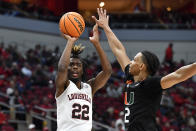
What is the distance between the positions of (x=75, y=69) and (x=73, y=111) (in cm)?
46

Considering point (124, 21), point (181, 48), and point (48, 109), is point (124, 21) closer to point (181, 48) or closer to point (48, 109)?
point (181, 48)

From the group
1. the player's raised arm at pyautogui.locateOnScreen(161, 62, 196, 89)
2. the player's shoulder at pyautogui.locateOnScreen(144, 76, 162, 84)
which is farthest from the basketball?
the player's raised arm at pyautogui.locateOnScreen(161, 62, 196, 89)

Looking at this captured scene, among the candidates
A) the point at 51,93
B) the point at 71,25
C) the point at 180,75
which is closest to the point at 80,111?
the point at 71,25

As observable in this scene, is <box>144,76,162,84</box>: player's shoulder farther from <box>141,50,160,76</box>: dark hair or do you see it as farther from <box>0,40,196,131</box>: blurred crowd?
<box>0,40,196,131</box>: blurred crowd

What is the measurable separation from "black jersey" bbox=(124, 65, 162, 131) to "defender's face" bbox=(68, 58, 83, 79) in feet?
2.44

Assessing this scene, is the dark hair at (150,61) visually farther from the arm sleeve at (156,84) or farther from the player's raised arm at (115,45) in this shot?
the player's raised arm at (115,45)

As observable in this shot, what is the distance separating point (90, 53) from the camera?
757 inches

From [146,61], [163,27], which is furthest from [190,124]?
[146,61]

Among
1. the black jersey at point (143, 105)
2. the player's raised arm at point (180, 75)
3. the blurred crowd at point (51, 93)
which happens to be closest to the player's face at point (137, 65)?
the black jersey at point (143, 105)

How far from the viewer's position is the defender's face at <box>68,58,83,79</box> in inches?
178

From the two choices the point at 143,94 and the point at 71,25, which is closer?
the point at 143,94

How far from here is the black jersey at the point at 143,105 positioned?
390cm

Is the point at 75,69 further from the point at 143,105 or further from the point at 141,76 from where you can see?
the point at 143,105

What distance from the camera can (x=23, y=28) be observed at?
61.6 ft
